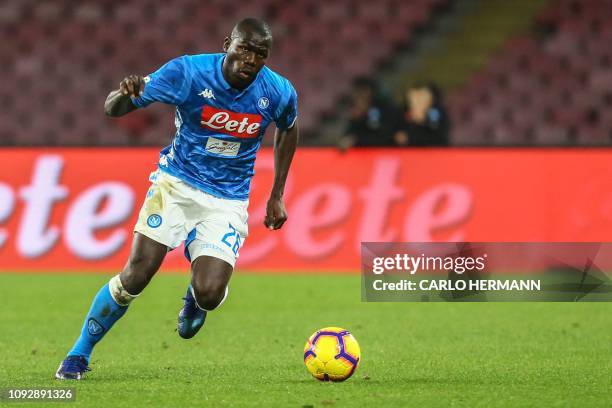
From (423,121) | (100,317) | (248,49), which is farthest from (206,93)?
(423,121)

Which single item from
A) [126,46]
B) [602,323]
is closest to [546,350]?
[602,323]

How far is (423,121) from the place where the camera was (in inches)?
487

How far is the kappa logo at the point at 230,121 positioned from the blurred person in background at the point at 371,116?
6.24 metres

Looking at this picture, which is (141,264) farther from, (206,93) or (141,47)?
(141,47)

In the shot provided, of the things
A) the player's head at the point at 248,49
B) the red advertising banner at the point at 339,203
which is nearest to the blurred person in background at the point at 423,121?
the red advertising banner at the point at 339,203

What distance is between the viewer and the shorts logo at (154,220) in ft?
19.5

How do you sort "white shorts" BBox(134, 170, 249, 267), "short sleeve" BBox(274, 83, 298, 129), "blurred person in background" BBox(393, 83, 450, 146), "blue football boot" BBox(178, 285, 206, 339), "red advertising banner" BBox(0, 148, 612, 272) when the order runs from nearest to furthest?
"white shorts" BBox(134, 170, 249, 267)
"short sleeve" BBox(274, 83, 298, 129)
"blue football boot" BBox(178, 285, 206, 339)
"red advertising banner" BBox(0, 148, 612, 272)
"blurred person in background" BBox(393, 83, 450, 146)

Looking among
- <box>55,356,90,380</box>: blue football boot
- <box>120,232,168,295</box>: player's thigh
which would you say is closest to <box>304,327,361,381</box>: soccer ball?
<box>120,232,168,295</box>: player's thigh

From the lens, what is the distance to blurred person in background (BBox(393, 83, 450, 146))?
1228 cm

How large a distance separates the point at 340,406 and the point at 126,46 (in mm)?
12993

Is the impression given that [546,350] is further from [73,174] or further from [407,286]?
[73,174]

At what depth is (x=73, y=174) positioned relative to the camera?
1188 cm

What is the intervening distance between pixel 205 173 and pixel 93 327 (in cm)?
101

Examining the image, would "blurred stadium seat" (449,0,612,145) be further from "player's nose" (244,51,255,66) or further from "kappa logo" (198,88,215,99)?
"player's nose" (244,51,255,66)
